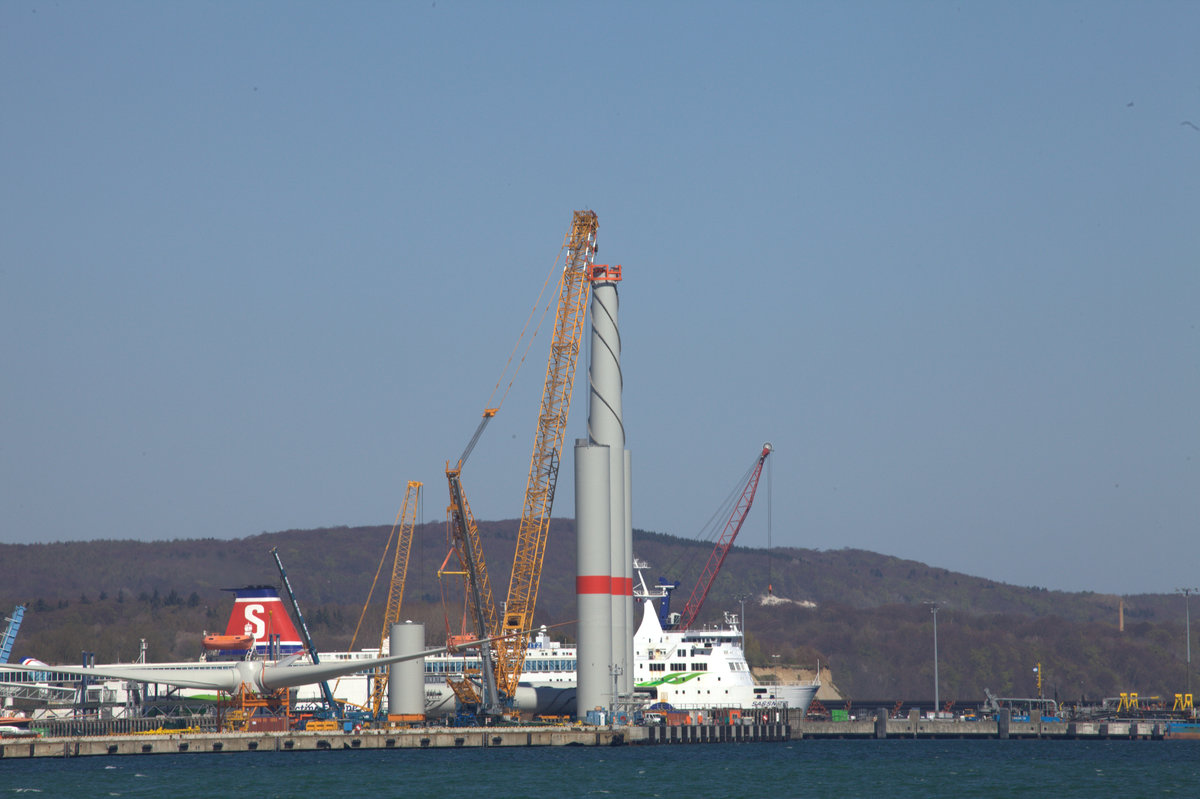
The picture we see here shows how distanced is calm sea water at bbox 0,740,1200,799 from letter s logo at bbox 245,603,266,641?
1558 inches

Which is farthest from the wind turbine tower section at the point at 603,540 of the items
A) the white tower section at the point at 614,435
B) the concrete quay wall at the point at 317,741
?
the concrete quay wall at the point at 317,741

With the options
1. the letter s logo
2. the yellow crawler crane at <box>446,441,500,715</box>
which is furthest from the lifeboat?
the yellow crawler crane at <box>446,441,500,715</box>

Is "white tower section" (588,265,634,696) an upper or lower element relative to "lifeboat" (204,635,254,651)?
upper

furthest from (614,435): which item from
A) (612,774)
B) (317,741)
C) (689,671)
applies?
(612,774)

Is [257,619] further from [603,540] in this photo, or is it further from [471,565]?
[603,540]

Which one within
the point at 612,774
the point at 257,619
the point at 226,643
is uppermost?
the point at 257,619

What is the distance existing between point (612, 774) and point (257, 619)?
6295cm

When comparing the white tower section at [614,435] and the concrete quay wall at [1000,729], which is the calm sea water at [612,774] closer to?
the white tower section at [614,435]

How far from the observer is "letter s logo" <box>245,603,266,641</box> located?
5032 inches

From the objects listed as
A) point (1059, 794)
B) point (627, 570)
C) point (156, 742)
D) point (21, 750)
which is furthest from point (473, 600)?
point (1059, 794)

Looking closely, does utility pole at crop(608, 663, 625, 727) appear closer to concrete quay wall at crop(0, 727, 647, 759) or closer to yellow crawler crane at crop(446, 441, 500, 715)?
concrete quay wall at crop(0, 727, 647, 759)

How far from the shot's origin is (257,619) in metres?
128

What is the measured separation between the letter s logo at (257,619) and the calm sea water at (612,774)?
130ft

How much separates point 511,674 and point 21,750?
33133 millimetres
